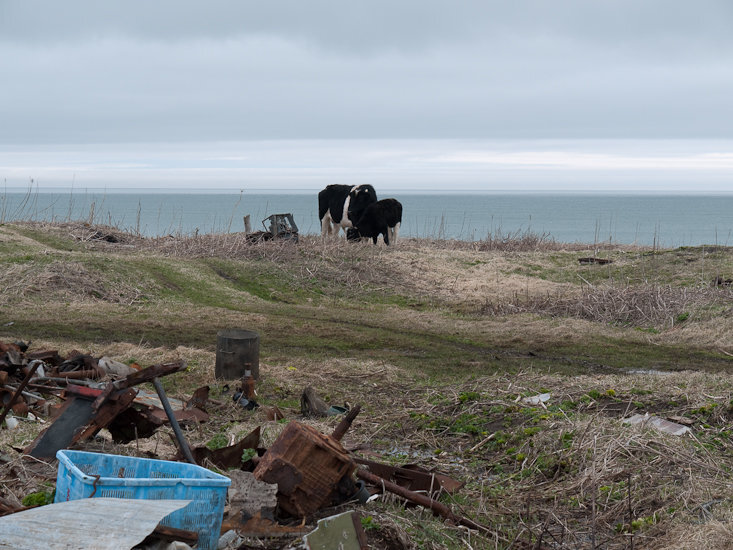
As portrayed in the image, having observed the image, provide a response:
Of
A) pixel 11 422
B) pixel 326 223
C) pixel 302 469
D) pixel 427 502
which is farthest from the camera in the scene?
pixel 326 223

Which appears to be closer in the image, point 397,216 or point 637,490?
point 637,490

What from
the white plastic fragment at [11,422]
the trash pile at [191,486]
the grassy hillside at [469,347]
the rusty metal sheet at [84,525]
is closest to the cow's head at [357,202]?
the grassy hillside at [469,347]

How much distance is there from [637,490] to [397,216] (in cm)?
2010

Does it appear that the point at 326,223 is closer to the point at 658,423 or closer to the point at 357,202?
the point at 357,202

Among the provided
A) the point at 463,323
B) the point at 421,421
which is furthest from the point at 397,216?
the point at 421,421

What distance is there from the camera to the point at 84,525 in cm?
325

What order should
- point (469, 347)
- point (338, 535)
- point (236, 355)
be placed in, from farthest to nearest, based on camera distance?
point (469, 347) < point (236, 355) < point (338, 535)

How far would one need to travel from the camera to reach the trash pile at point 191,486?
3.34 metres

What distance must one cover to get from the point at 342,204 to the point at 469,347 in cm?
1474

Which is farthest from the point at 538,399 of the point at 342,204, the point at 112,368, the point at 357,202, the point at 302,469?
the point at 342,204

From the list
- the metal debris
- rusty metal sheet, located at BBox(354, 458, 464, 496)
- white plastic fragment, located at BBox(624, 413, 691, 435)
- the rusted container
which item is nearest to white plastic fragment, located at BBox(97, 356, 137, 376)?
rusty metal sheet, located at BBox(354, 458, 464, 496)

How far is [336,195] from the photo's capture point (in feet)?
87.8

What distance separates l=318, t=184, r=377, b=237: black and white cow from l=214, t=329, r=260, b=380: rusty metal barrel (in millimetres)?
16814

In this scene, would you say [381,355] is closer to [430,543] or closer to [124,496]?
[430,543]
